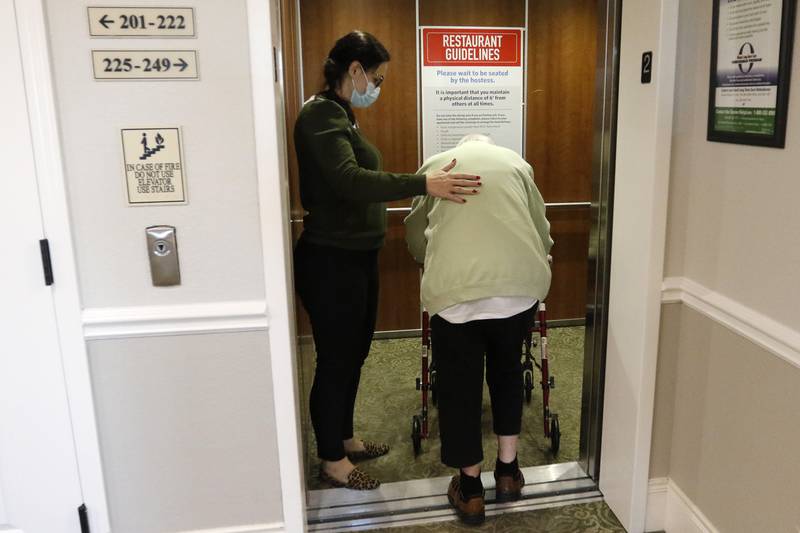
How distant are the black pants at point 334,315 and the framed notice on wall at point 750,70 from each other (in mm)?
1256

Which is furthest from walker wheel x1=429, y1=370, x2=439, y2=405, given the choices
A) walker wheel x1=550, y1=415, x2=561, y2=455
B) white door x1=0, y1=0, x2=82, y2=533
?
white door x1=0, y1=0, x2=82, y2=533

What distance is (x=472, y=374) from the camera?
2270 millimetres

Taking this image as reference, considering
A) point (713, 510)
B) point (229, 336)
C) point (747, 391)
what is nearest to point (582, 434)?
point (713, 510)

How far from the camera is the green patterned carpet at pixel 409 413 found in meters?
2.79

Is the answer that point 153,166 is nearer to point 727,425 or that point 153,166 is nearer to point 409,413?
point 727,425

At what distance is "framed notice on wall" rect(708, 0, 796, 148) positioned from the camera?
63.3 inches

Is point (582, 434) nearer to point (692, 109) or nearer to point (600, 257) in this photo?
point (600, 257)

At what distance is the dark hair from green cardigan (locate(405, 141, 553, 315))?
0.47m

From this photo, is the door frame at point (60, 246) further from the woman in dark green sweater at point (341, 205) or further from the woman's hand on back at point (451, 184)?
the woman's hand on back at point (451, 184)

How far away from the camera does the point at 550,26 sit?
159 inches

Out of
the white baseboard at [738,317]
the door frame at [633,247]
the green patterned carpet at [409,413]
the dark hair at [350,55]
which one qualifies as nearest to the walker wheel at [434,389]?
the green patterned carpet at [409,413]

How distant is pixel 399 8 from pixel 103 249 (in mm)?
2638

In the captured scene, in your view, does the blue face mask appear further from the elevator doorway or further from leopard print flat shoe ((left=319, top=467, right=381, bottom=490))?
leopard print flat shoe ((left=319, top=467, right=381, bottom=490))

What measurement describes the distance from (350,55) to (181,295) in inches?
40.3
